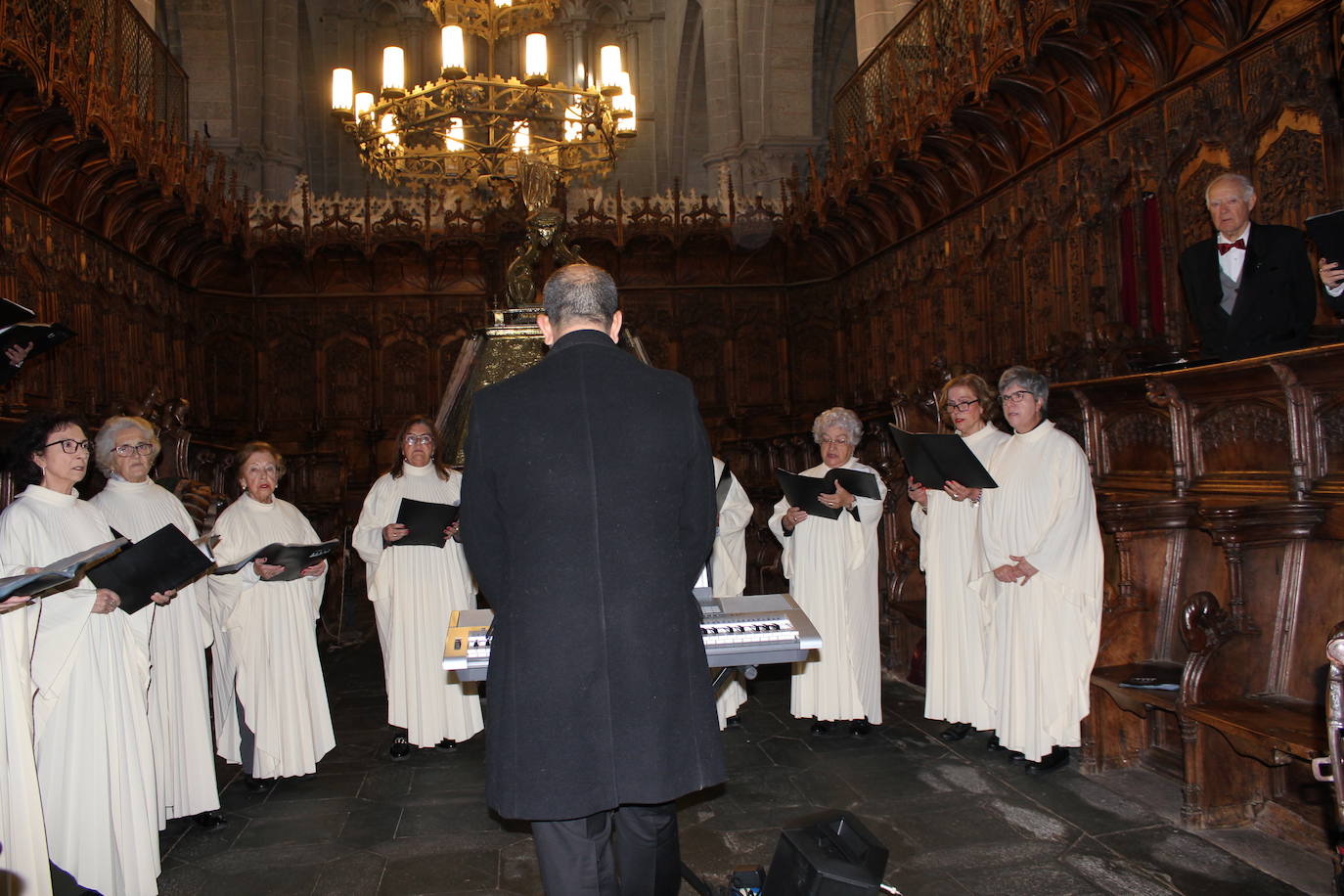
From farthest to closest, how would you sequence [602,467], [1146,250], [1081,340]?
1. [1146,250]
2. [1081,340]
3. [602,467]

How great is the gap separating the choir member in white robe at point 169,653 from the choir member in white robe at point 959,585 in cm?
352

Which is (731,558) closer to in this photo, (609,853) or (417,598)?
(417,598)

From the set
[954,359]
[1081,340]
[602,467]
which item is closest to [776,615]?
[602,467]

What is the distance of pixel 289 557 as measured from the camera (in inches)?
168

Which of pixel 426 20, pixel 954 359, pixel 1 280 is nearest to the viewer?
pixel 1 280

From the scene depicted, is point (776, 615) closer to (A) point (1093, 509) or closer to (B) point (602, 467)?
(B) point (602, 467)

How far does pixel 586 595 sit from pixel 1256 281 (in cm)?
419

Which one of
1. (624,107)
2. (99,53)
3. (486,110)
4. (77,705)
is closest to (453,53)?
(486,110)

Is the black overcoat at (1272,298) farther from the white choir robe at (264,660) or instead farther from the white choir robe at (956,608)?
the white choir robe at (264,660)

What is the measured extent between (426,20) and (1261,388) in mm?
21073

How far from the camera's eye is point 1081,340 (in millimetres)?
6258

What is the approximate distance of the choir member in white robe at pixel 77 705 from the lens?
321cm

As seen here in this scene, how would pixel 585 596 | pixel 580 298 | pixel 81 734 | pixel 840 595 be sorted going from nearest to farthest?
pixel 585 596 < pixel 580 298 < pixel 81 734 < pixel 840 595

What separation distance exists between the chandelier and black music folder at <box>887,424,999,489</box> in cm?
486
